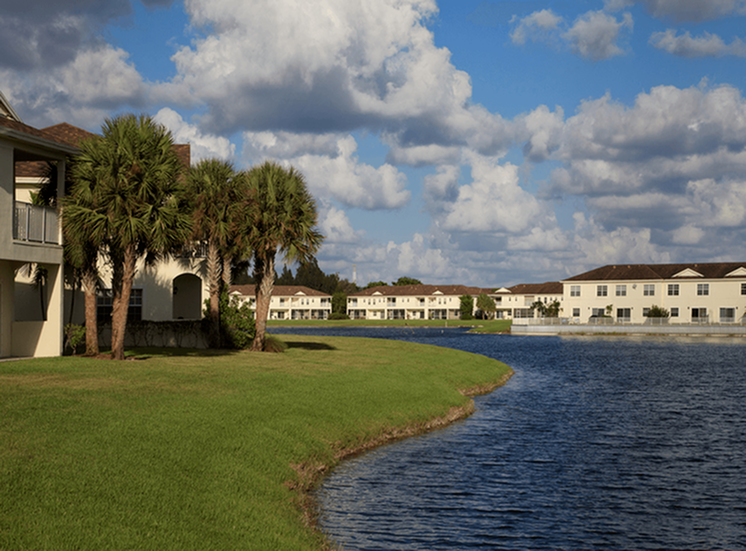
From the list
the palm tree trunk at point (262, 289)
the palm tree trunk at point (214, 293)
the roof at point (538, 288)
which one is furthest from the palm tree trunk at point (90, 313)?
the roof at point (538, 288)

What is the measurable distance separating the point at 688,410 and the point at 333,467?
18.7 meters

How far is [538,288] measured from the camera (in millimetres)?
153625

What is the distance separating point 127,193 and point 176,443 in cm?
1426

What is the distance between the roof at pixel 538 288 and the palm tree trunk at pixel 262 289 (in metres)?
120

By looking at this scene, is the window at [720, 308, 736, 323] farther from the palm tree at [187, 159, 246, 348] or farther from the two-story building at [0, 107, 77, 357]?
the two-story building at [0, 107, 77, 357]

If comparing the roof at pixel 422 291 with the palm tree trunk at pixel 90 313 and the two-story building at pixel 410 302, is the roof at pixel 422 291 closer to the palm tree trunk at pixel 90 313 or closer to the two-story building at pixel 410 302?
the two-story building at pixel 410 302

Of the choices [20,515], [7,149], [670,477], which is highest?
[7,149]

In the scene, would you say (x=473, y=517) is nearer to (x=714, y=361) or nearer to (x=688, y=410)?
(x=688, y=410)

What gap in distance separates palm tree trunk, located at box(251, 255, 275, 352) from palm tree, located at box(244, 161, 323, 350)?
1030 mm

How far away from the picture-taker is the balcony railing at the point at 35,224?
23.6 m

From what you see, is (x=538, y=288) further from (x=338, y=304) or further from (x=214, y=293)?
(x=214, y=293)

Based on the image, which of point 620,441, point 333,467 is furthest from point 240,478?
point 620,441

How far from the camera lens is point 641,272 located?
10450 cm

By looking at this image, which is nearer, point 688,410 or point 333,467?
point 333,467
